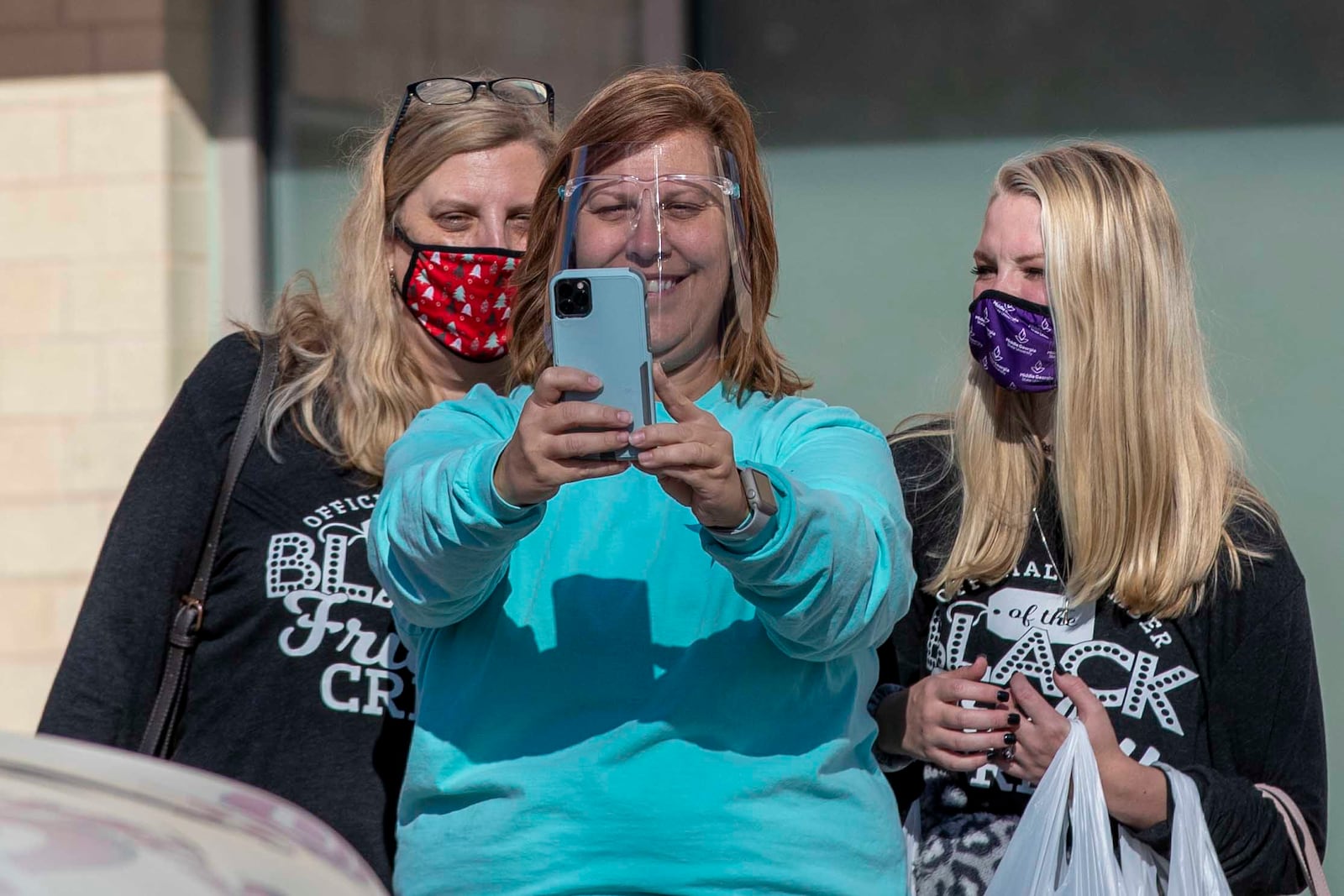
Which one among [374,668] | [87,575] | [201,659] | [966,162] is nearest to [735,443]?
[374,668]

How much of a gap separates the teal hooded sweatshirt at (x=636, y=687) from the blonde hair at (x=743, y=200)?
15 centimetres

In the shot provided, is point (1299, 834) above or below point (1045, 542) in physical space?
below

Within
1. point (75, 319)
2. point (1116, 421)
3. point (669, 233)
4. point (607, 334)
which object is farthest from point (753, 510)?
point (75, 319)

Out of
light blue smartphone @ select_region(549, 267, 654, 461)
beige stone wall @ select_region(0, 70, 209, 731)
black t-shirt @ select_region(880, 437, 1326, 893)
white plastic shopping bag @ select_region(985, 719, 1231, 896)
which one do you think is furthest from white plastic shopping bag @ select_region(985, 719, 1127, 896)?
beige stone wall @ select_region(0, 70, 209, 731)

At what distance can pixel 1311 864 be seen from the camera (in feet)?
8.11

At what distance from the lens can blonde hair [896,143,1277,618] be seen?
257 centimetres

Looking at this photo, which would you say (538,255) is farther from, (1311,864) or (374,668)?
(1311,864)

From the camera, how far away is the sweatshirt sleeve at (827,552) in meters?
1.69

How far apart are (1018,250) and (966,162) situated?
1702mm

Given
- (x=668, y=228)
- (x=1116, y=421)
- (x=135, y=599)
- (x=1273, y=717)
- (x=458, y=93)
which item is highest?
(x=458, y=93)

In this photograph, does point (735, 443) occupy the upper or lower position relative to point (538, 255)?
lower

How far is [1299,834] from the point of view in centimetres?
246

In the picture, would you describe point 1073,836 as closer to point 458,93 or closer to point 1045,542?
point 1045,542

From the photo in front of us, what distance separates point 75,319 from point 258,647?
8.40 feet
